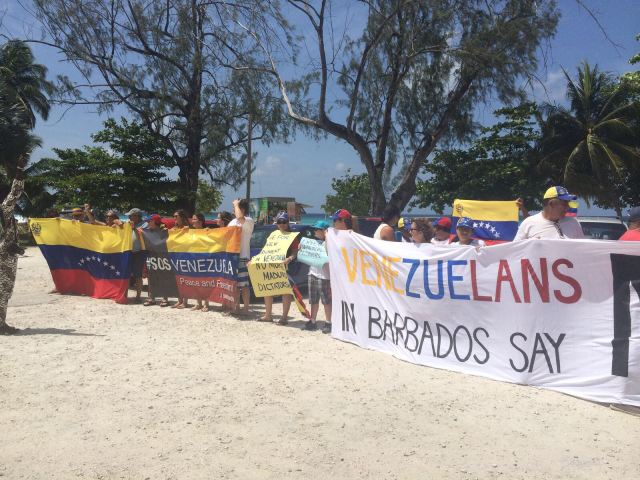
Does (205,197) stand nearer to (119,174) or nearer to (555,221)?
(119,174)

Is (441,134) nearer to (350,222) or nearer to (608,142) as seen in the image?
(608,142)

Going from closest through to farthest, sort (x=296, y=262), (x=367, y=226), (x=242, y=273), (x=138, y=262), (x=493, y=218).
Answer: (x=242, y=273), (x=296, y=262), (x=138, y=262), (x=493, y=218), (x=367, y=226)

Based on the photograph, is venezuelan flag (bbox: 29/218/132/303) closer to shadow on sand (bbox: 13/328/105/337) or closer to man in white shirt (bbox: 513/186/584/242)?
shadow on sand (bbox: 13/328/105/337)

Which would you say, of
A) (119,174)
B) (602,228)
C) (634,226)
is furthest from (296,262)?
(119,174)

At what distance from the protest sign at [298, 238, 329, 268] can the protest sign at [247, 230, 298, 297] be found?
0.23 meters

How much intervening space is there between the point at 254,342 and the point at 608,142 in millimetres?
26666

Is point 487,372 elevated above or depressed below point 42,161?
below

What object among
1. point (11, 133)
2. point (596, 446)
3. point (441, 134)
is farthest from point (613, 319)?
point (11, 133)

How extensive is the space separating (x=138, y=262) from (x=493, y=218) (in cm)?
647

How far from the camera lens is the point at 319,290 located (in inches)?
298

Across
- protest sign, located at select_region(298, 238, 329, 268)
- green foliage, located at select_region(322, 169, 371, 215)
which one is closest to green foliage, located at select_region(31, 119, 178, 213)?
protest sign, located at select_region(298, 238, 329, 268)

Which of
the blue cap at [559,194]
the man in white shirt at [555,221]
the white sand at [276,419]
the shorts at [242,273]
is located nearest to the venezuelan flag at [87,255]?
the shorts at [242,273]

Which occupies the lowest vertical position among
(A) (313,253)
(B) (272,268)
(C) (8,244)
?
(B) (272,268)

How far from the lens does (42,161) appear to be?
35031mm
